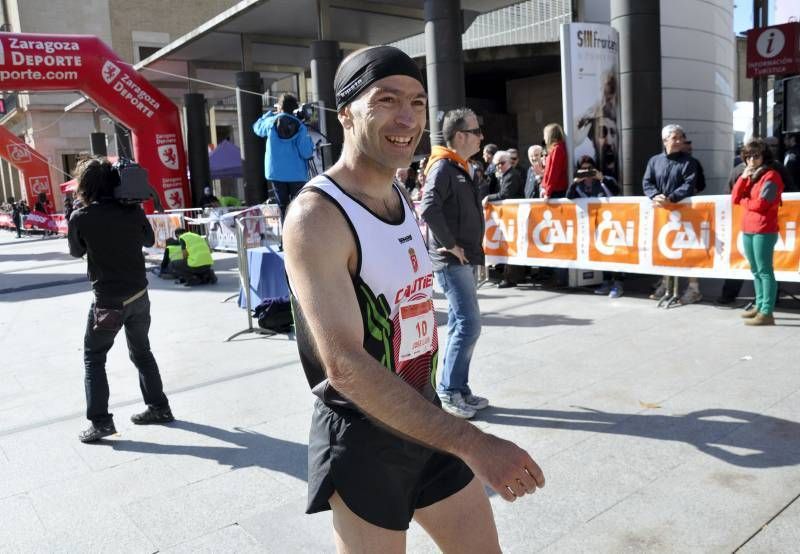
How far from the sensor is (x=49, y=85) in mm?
14328

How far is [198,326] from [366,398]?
22.7 ft

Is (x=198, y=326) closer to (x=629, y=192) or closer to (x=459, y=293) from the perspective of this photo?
(x=459, y=293)

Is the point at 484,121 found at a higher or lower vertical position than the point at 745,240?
higher

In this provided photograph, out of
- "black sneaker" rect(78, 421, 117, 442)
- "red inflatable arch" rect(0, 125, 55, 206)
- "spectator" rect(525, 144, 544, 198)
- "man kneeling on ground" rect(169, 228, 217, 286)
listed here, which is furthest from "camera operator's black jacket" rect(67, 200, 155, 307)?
"red inflatable arch" rect(0, 125, 55, 206)

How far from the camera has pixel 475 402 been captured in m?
4.57

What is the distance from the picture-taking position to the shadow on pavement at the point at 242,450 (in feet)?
12.8

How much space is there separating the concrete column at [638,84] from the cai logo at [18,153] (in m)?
27.3

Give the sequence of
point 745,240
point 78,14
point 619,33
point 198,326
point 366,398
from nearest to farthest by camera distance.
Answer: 1. point 366,398
2. point 745,240
3. point 198,326
4. point 619,33
5. point 78,14

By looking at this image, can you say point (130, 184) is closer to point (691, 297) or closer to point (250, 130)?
point (691, 297)

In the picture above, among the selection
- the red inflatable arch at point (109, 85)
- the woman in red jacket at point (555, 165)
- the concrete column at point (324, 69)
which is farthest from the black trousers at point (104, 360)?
the red inflatable arch at point (109, 85)

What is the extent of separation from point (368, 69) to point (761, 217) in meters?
5.73

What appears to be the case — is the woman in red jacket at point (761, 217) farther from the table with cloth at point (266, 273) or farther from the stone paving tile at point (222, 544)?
the stone paving tile at point (222, 544)

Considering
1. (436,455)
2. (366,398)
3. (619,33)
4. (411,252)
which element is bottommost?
(436,455)

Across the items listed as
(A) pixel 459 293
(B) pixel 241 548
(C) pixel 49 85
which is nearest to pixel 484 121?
(C) pixel 49 85
